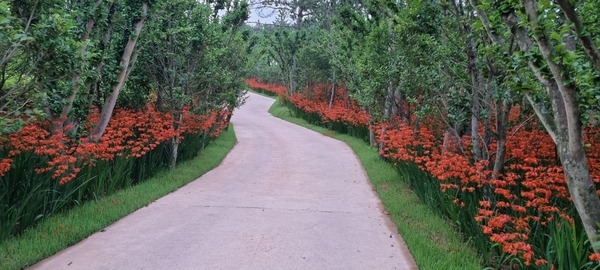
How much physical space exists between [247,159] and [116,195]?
4.83 m

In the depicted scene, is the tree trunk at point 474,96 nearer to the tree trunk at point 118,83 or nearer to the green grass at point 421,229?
the green grass at point 421,229

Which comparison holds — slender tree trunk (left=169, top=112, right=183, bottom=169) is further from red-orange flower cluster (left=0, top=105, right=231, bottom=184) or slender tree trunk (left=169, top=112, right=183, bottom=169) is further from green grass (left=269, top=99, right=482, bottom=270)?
green grass (left=269, top=99, right=482, bottom=270)

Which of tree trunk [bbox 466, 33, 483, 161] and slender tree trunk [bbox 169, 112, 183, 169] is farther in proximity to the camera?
slender tree trunk [bbox 169, 112, 183, 169]

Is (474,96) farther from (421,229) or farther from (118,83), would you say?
(118,83)

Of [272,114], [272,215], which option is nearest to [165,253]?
[272,215]

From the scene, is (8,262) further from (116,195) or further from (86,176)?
(116,195)

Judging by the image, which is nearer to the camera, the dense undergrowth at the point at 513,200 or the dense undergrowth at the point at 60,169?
the dense undergrowth at the point at 513,200

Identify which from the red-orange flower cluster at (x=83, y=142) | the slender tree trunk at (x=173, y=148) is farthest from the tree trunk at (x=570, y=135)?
the slender tree trunk at (x=173, y=148)

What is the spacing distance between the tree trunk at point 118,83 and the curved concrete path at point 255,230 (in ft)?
5.80

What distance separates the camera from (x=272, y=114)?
26469 millimetres

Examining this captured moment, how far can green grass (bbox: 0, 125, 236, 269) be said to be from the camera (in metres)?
4.30

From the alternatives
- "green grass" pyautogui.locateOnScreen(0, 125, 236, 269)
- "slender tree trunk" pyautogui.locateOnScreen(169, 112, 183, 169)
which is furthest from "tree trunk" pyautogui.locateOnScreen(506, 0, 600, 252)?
"slender tree trunk" pyautogui.locateOnScreen(169, 112, 183, 169)

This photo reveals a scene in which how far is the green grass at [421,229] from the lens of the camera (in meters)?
4.40

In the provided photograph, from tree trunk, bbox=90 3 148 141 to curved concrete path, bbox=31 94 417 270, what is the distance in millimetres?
1768
